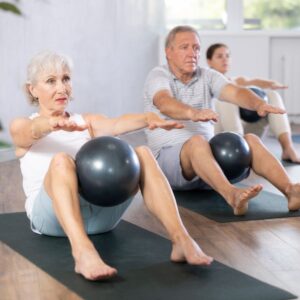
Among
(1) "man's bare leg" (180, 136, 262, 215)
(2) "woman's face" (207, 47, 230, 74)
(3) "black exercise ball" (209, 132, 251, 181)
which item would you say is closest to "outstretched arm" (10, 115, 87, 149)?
(1) "man's bare leg" (180, 136, 262, 215)

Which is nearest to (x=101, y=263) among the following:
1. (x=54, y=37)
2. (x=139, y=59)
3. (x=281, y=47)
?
(x=54, y=37)

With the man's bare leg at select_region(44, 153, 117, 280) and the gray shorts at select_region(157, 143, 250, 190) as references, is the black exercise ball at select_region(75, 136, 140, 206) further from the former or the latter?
the gray shorts at select_region(157, 143, 250, 190)

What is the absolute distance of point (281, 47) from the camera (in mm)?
7680

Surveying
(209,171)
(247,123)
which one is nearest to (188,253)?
(209,171)

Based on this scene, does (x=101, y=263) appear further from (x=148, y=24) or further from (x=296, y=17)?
(x=296, y=17)

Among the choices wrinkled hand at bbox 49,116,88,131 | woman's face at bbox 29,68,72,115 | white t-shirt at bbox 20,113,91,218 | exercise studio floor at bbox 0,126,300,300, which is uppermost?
woman's face at bbox 29,68,72,115

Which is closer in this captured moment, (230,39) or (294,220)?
(294,220)

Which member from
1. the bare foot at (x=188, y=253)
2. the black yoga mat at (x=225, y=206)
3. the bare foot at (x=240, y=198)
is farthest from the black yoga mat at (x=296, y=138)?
the bare foot at (x=188, y=253)

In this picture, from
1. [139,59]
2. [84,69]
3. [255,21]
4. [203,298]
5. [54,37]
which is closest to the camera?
[203,298]

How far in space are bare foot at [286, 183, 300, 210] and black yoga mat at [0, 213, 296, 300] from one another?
783 millimetres

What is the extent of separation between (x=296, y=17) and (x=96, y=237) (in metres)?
5.55

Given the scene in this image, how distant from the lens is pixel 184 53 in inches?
142

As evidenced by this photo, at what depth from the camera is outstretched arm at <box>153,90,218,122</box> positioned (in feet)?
9.47

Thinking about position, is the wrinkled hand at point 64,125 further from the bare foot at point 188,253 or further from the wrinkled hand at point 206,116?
the wrinkled hand at point 206,116
